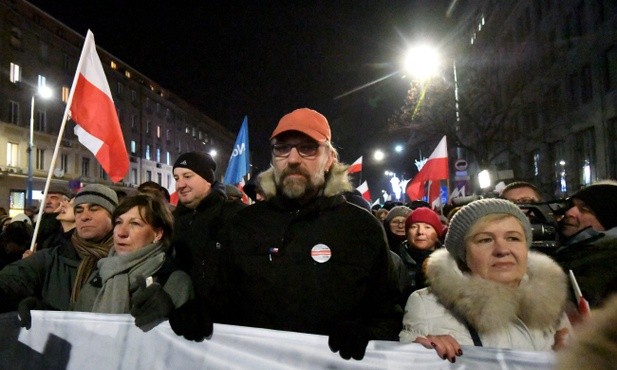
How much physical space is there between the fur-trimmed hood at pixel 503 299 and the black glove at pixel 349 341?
0.42 meters

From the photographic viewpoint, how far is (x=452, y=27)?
49.4 m

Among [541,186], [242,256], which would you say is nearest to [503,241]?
[242,256]

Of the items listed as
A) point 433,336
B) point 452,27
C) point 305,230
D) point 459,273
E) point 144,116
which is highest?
point 452,27

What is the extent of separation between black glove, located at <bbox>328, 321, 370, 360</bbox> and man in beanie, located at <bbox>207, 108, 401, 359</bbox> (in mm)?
74

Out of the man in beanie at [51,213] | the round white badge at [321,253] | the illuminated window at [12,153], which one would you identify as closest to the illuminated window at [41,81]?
the illuminated window at [12,153]

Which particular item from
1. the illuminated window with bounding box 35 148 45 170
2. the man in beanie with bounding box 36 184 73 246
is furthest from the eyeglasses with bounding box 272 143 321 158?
the illuminated window with bounding box 35 148 45 170

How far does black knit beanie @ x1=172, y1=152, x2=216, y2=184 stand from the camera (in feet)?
15.5

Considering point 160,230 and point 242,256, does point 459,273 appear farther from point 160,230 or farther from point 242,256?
point 160,230

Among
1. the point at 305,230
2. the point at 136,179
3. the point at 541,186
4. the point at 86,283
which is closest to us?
the point at 305,230

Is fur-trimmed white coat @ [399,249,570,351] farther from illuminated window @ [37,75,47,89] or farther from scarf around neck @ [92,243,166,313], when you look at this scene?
illuminated window @ [37,75,47,89]

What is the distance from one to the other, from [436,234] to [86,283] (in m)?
3.33

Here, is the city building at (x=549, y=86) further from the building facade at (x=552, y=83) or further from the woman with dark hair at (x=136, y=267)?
the woman with dark hair at (x=136, y=267)

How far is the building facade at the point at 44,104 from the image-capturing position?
1425 inches

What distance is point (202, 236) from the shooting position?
419 centimetres
